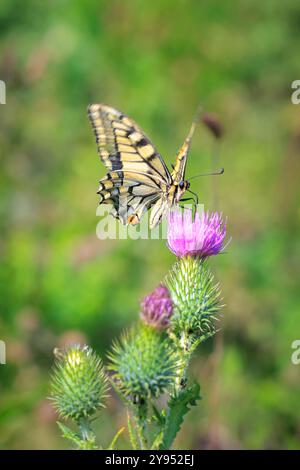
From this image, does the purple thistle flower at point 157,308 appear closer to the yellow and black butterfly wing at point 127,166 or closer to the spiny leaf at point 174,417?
the spiny leaf at point 174,417

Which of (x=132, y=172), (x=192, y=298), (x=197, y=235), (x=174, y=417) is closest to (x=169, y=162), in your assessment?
(x=132, y=172)

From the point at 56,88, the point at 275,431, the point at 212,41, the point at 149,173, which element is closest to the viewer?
the point at 149,173

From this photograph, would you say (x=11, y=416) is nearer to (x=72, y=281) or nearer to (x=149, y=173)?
(x=149, y=173)

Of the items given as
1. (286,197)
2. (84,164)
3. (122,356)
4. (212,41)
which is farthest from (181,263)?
(212,41)

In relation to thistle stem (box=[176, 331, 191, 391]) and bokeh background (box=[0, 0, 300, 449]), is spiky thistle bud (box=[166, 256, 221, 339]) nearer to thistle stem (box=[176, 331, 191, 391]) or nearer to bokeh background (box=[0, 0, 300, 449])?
thistle stem (box=[176, 331, 191, 391])

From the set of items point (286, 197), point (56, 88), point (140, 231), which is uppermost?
point (56, 88)

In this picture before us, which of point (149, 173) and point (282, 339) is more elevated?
point (149, 173)
